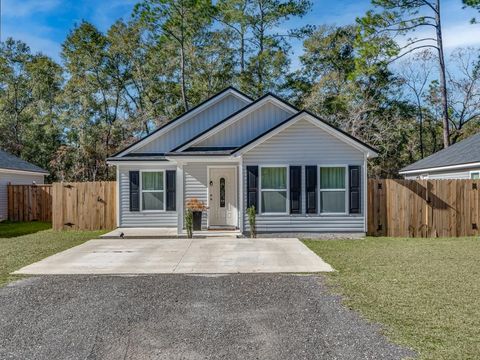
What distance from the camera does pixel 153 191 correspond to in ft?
51.1

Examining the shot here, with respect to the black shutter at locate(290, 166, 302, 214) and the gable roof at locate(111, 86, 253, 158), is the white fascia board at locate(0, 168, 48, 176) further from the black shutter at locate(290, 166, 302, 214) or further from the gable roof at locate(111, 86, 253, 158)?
the black shutter at locate(290, 166, 302, 214)

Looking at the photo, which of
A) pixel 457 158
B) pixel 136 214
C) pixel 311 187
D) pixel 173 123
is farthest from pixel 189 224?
pixel 457 158

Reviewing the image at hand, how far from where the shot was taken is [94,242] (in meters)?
12.3

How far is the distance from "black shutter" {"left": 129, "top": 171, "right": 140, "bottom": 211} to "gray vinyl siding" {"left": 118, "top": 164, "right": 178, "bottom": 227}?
140mm

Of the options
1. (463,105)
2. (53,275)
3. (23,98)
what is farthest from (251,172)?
(23,98)

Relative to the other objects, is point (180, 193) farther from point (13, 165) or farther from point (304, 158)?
point (13, 165)

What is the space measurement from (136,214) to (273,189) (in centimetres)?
565

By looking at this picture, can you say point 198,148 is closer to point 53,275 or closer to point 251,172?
point 251,172

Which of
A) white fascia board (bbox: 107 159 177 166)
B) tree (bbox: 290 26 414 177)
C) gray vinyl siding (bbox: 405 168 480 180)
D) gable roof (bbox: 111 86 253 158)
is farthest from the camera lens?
tree (bbox: 290 26 414 177)

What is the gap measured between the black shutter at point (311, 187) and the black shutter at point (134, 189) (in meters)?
6.47

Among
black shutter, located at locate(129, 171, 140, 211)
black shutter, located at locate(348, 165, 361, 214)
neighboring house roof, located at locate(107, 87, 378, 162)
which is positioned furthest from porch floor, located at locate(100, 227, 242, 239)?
black shutter, located at locate(348, 165, 361, 214)

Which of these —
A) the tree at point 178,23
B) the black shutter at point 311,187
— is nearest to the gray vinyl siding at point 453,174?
the black shutter at point 311,187

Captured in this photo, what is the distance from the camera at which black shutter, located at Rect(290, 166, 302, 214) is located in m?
13.0

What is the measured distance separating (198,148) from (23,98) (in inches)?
1099
